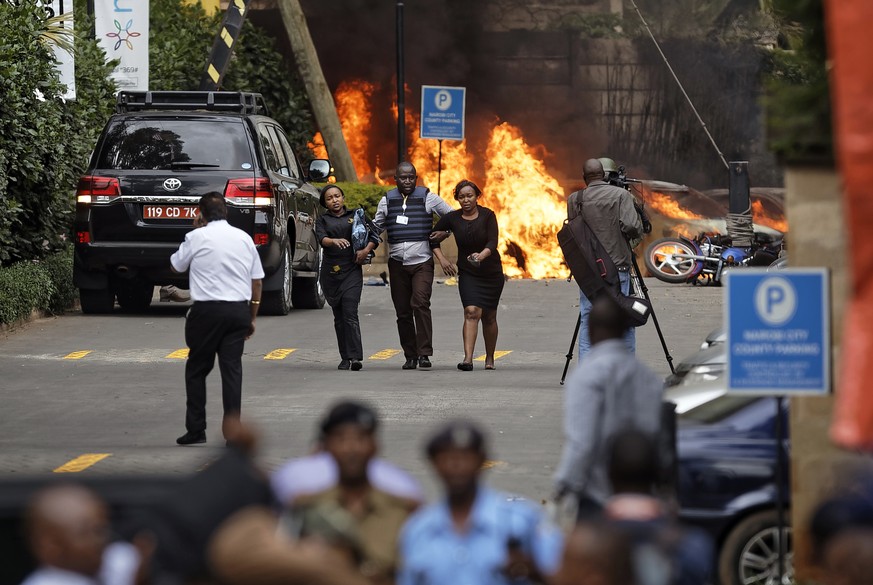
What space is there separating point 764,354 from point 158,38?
2277 cm

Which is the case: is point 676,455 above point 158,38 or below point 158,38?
below

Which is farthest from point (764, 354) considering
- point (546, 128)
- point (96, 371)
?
point (546, 128)

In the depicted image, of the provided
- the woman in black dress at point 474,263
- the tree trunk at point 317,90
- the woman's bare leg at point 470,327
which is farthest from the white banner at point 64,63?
the tree trunk at point 317,90

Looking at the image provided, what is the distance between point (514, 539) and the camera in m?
5.72

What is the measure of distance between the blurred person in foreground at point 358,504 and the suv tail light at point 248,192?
12.9 metres

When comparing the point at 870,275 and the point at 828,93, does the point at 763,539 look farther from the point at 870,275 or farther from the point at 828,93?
the point at 870,275

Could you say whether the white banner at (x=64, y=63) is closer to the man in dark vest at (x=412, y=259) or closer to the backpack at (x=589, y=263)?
the man in dark vest at (x=412, y=259)

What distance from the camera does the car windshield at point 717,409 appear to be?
866 centimetres

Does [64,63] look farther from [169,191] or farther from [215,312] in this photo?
[215,312]

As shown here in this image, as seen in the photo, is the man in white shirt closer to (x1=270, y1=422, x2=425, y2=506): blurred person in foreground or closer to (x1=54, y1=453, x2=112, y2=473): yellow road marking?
(x1=54, y1=453, x2=112, y2=473): yellow road marking

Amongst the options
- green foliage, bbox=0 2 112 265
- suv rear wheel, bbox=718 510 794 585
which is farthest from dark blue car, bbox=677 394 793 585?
green foliage, bbox=0 2 112 265

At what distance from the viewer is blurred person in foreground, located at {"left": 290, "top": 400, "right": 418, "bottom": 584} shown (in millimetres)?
5621

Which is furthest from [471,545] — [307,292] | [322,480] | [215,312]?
[307,292]

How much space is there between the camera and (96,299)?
64.7 ft
